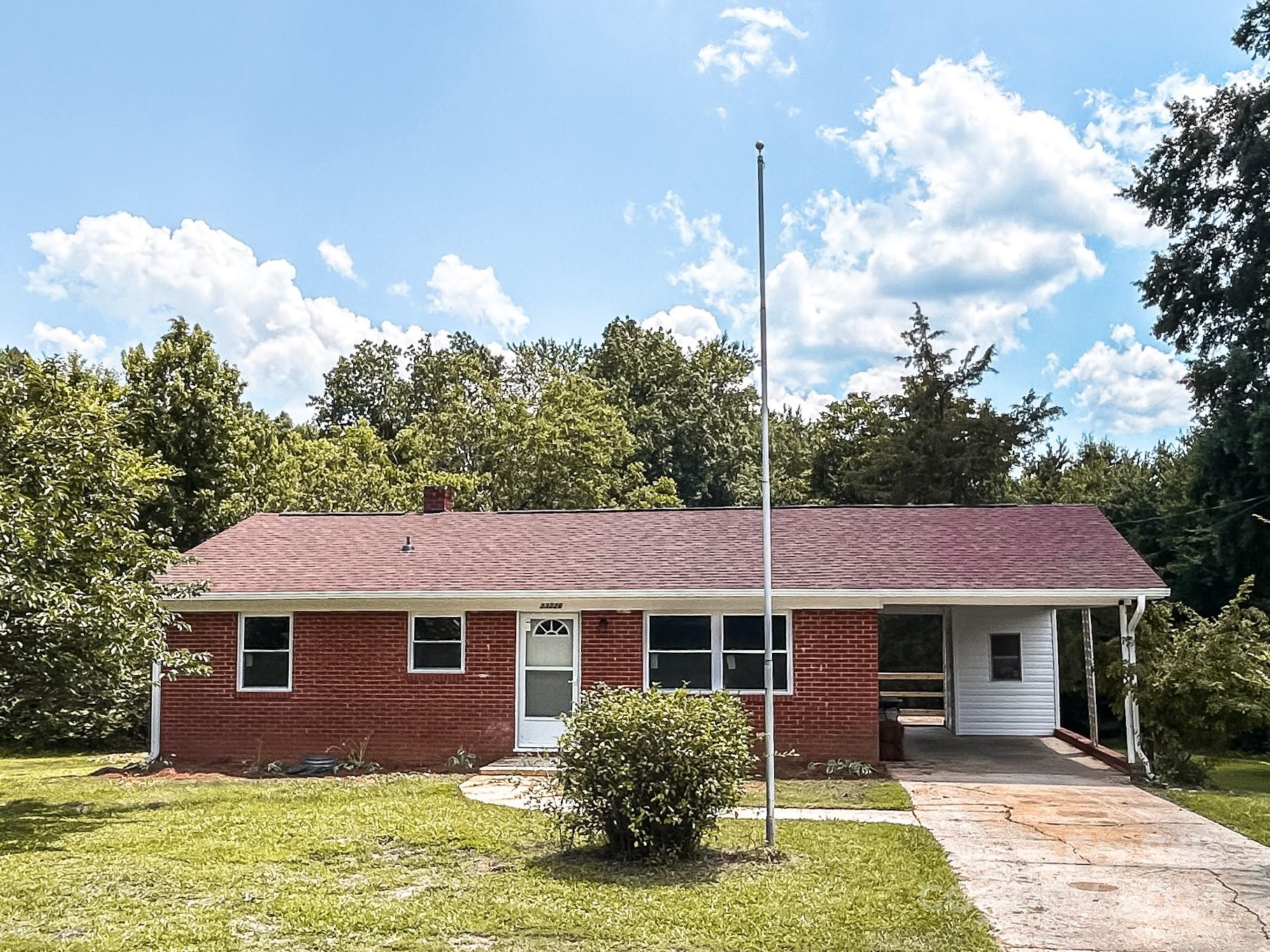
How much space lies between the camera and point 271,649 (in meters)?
16.4

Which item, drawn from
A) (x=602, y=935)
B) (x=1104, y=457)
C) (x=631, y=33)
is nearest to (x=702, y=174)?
(x=631, y=33)

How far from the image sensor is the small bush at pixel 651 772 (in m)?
8.77

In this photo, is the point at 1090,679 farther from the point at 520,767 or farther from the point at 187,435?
the point at 187,435

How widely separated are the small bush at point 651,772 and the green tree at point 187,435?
16.6 metres

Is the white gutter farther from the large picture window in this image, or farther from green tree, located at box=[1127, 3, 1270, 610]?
green tree, located at box=[1127, 3, 1270, 610]

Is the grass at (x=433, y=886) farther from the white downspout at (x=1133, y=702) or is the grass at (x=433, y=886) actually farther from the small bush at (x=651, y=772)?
the white downspout at (x=1133, y=702)

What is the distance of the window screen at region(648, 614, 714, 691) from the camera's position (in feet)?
51.5

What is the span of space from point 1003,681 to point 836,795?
306 inches

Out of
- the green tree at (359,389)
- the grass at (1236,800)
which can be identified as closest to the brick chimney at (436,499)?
the grass at (1236,800)

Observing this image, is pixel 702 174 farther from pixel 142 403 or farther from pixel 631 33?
pixel 142 403

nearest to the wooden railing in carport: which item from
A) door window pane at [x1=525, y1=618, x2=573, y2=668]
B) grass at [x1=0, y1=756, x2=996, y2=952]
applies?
door window pane at [x1=525, y1=618, x2=573, y2=668]

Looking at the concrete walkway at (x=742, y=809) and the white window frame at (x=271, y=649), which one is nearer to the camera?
the concrete walkway at (x=742, y=809)

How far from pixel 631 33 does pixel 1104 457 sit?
27.9 m

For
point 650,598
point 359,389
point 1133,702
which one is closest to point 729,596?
point 650,598
